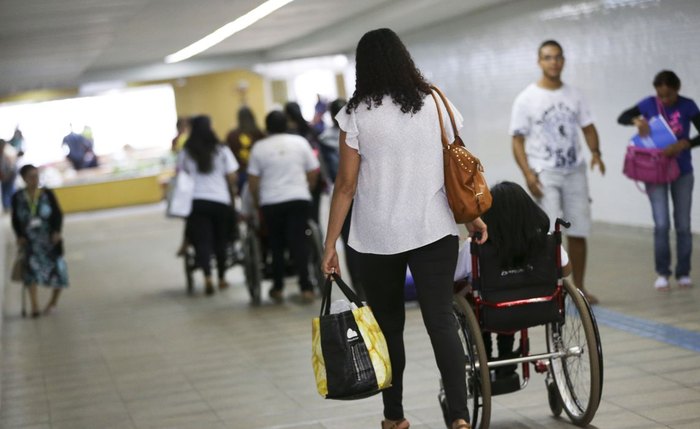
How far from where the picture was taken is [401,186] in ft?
14.5

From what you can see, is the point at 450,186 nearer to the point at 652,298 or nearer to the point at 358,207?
the point at 358,207

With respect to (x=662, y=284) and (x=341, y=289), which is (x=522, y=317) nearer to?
(x=341, y=289)

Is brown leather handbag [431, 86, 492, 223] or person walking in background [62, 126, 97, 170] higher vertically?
brown leather handbag [431, 86, 492, 223]

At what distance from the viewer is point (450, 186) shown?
4414 mm

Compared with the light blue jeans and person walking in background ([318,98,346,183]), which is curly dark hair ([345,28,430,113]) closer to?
the light blue jeans

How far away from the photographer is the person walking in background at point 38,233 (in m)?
11.1

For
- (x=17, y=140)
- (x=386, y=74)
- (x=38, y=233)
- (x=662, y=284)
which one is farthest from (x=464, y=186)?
(x=17, y=140)

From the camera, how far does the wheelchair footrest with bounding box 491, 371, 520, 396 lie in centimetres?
499

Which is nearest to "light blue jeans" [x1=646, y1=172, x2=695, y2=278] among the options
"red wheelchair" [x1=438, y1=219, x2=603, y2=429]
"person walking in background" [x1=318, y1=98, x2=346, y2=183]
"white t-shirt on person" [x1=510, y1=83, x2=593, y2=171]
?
"white t-shirt on person" [x1=510, y1=83, x2=593, y2=171]

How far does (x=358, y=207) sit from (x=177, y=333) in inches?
200

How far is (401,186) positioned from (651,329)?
10.5ft

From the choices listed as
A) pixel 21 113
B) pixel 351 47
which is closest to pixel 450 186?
pixel 351 47

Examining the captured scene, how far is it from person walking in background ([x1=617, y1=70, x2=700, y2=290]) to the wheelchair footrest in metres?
3.68

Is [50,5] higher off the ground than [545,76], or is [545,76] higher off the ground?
[50,5]
